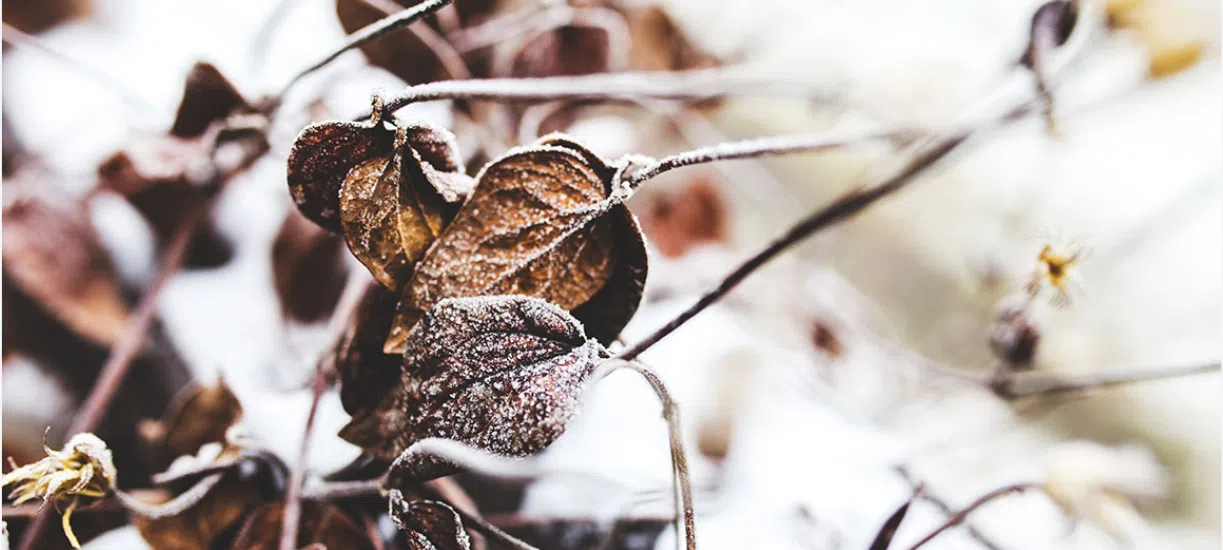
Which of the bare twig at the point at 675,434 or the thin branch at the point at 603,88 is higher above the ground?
the thin branch at the point at 603,88

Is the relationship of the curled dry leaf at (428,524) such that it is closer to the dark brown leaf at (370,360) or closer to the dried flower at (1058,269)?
the dark brown leaf at (370,360)

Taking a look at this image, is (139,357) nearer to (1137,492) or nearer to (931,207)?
(1137,492)

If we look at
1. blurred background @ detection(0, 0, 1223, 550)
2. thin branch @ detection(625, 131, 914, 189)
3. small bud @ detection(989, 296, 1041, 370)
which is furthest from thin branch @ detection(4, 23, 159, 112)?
small bud @ detection(989, 296, 1041, 370)

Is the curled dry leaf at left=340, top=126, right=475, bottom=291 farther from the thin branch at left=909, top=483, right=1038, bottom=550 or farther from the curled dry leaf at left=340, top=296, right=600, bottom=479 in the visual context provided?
the thin branch at left=909, top=483, right=1038, bottom=550

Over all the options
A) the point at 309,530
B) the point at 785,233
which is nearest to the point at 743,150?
the point at 785,233

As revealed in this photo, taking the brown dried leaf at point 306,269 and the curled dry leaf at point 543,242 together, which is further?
the brown dried leaf at point 306,269

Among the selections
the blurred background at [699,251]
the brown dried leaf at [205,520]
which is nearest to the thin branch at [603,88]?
the blurred background at [699,251]

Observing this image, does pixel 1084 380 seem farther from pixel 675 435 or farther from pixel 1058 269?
pixel 675 435
